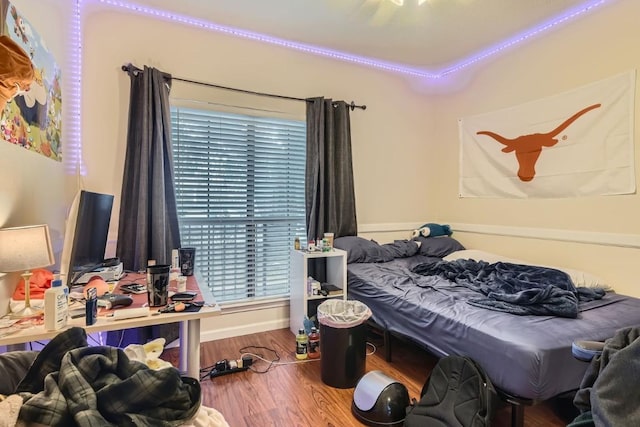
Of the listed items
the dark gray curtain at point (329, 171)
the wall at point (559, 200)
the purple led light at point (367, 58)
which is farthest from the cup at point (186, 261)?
the wall at point (559, 200)

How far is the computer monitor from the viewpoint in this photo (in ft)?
5.19

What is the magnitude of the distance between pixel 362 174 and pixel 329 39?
1.30m

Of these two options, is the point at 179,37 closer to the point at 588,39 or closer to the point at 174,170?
the point at 174,170

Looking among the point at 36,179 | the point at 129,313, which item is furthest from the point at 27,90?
the point at 129,313

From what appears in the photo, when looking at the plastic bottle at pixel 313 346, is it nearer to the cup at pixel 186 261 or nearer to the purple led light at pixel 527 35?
the cup at pixel 186 261

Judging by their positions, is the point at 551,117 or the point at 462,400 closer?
the point at 462,400

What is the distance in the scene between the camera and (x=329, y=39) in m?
2.98

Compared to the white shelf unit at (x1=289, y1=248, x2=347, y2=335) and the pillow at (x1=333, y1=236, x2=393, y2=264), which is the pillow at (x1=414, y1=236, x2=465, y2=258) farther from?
the white shelf unit at (x1=289, y1=248, x2=347, y2=335)

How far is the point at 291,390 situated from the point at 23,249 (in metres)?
1.56

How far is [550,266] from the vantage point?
2693 mm

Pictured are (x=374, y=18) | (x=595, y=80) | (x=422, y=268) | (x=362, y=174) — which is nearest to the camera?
(x=595, y=80)

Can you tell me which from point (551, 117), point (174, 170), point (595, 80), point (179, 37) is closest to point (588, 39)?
point (595, 80)

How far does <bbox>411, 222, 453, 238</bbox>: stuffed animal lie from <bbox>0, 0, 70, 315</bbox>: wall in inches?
121

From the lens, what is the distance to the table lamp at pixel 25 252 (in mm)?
1300
